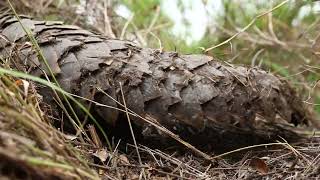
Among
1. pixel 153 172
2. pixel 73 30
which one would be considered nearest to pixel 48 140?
pixel 153 172

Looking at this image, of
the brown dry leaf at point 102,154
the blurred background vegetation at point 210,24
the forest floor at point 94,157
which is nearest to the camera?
the forest floor at point 94,157

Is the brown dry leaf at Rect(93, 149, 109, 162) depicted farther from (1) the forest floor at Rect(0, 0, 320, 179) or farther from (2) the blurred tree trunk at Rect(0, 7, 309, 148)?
(2) the blurred tree trunk at Rect(0, 7, 309, 148)

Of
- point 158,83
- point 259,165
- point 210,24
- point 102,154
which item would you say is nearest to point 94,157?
point 102,154

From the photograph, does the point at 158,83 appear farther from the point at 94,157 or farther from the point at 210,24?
the point at 210,24

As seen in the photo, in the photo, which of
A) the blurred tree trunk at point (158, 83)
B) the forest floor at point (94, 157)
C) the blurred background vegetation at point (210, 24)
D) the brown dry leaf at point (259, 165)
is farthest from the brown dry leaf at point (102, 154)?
the blurred background vegetation at point (210, 24)

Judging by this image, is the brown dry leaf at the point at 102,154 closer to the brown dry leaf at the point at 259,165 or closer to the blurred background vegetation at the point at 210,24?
the brown dry leaf at the point at 259,165

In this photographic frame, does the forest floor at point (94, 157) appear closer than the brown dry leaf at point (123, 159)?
Yes
